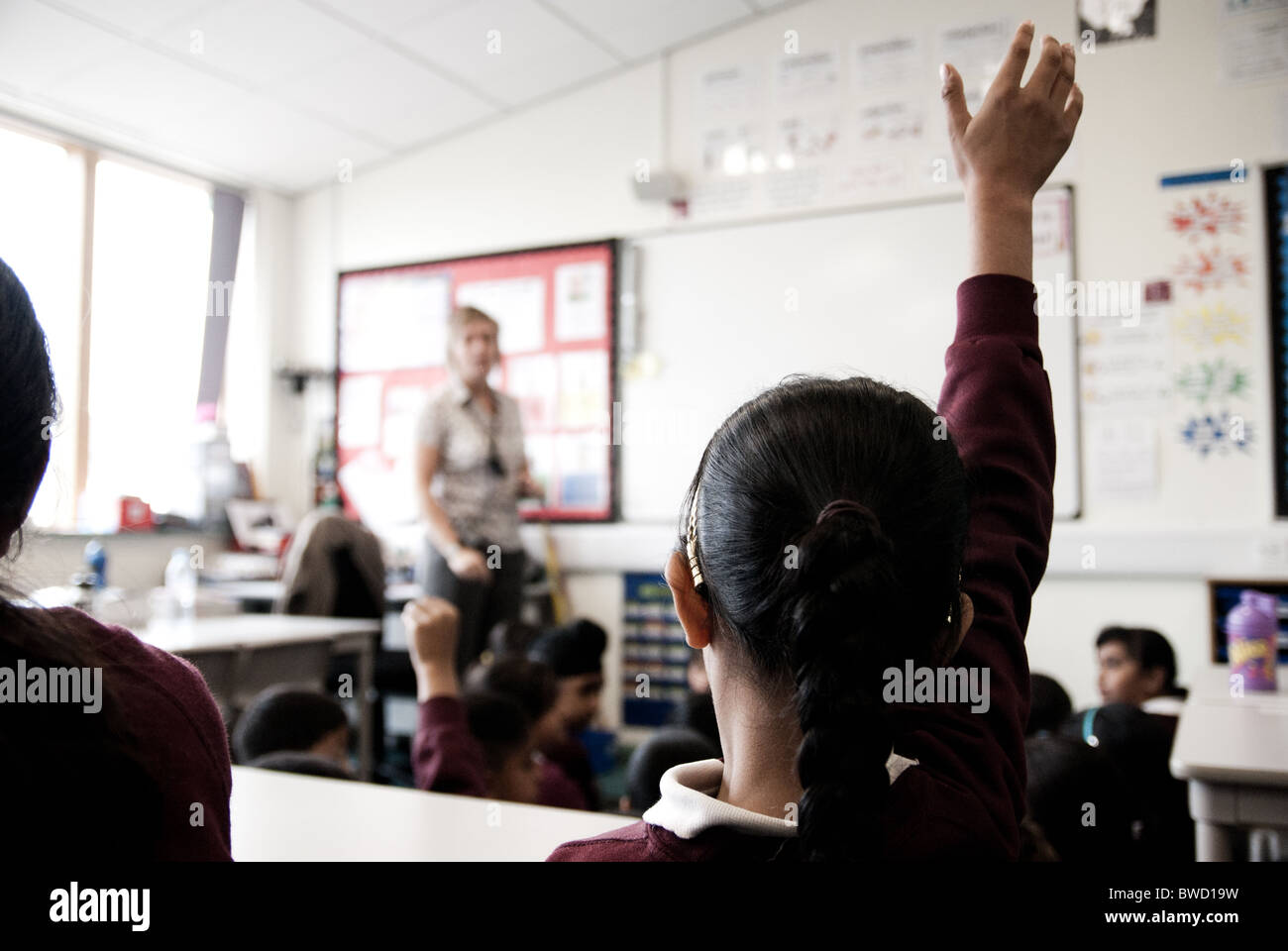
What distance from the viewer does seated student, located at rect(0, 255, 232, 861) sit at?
1.56 ft

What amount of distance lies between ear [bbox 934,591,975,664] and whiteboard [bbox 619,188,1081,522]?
2.76 m

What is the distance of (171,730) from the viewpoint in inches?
21.4

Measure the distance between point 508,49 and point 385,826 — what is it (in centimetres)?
355

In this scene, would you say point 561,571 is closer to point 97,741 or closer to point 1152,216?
point 1152,216

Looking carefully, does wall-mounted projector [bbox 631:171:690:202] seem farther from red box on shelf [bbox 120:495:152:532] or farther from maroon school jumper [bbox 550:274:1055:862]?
maroon school jumper [bbox 550:274:1055:862]

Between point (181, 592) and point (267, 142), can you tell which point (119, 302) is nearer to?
point (267, 142)

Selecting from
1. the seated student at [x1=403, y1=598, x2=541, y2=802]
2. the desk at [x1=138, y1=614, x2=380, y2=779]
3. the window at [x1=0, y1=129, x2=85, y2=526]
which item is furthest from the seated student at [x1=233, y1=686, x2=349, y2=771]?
the window at [x1=0, y1=129, x2=85, y2=526]

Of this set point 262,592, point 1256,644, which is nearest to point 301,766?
point 1256,644

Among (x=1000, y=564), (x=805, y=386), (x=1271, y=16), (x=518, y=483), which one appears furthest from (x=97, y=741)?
(x=1271, y=16)

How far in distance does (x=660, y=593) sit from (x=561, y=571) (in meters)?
0.47

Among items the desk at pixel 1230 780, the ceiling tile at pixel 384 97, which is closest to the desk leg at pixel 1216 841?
the desk at pixel 1230 780
